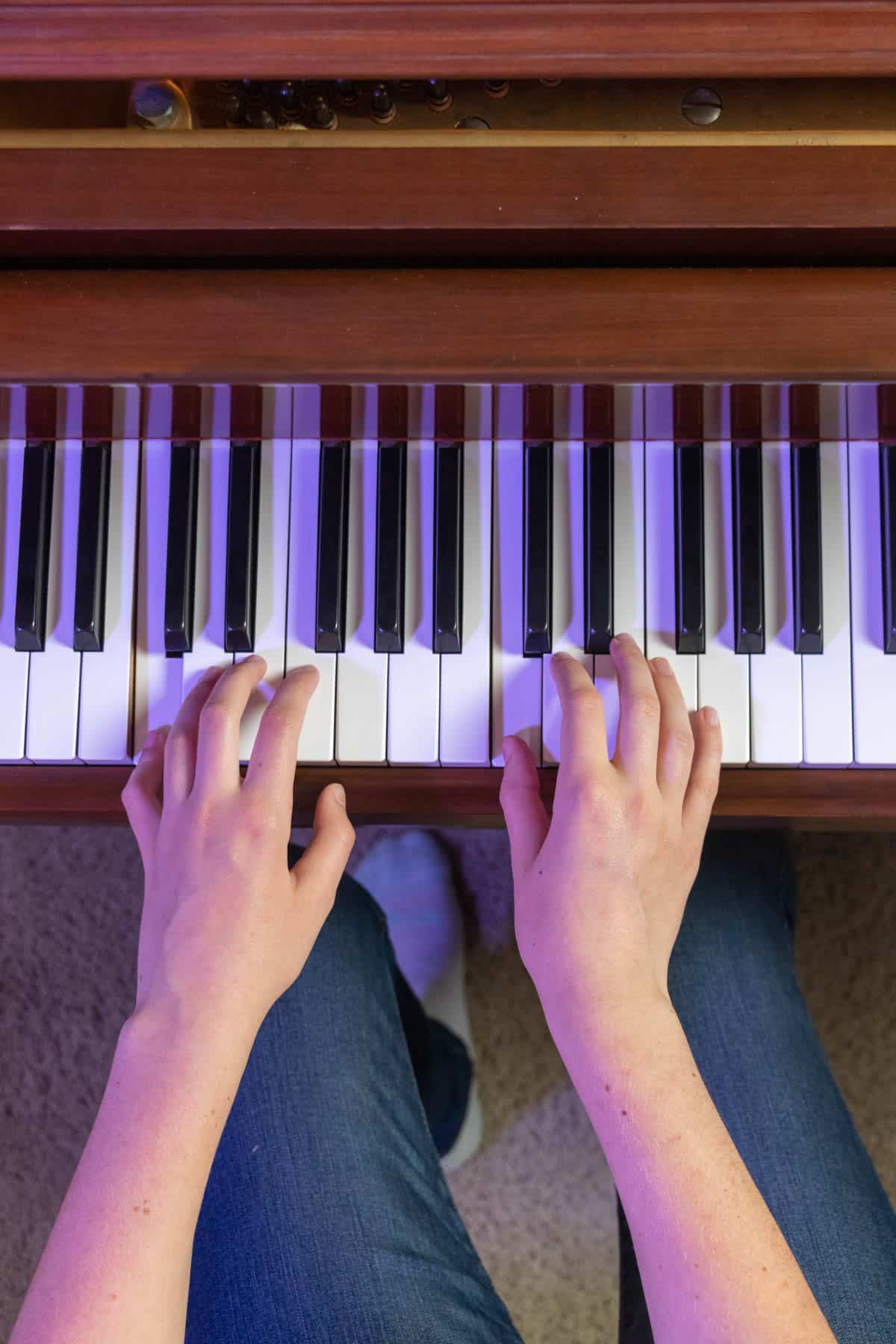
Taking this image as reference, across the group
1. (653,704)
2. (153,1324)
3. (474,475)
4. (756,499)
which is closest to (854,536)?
(756,499)

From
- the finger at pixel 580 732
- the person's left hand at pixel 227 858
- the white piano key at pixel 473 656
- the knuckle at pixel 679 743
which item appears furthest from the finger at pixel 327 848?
the knuckle at pixel 679 743

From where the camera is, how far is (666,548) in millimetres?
1020

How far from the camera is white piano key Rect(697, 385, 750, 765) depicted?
102cm

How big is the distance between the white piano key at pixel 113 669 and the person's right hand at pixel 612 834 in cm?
39

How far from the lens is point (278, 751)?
0.97 meters

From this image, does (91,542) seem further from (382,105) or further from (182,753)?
(382,105)

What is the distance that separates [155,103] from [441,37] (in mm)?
258

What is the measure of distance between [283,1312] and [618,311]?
1.05 m

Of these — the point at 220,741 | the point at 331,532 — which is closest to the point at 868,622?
the point at 331,532

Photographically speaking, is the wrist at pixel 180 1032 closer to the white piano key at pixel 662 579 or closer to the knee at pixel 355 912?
the knee at pixel 355 912

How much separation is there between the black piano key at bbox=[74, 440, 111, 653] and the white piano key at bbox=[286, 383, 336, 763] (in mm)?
186

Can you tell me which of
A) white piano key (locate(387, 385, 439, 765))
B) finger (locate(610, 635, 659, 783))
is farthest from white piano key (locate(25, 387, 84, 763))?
finger (locate(610, 635, 659, 783))

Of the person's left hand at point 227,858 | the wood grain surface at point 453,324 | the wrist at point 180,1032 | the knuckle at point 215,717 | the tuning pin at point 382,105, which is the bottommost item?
the wrist at point 180,1032

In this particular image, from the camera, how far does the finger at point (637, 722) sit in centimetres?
97
